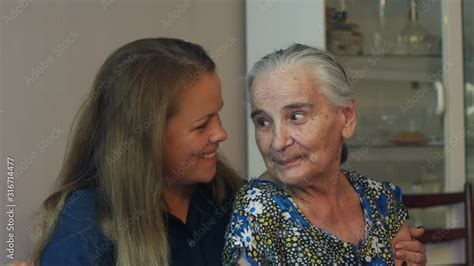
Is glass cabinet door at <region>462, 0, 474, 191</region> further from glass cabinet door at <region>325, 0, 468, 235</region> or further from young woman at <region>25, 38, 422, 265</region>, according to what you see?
young woman at <region>25, 38, 422, 265</region>

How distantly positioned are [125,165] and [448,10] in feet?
5.97

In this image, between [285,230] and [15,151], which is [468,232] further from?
[15,151]

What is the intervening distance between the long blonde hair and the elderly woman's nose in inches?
8.6

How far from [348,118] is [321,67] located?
13 centimetres

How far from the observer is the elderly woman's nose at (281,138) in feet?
3.75

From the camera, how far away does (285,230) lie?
44.8 inches

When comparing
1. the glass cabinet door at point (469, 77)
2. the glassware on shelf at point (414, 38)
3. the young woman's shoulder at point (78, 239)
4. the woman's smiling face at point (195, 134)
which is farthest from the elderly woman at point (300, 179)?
the glassware on shelf at point (414, 38)

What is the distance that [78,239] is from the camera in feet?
3.66

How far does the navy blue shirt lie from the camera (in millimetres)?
1112

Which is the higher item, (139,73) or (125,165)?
(139,73)

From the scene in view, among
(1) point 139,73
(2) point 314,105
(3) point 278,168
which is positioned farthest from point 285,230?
(1) point 139,73

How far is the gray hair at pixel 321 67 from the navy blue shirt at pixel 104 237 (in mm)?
358

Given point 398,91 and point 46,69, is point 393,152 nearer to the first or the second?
point 398,91

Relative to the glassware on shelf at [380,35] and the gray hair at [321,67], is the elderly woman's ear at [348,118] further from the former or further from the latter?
the glassware on shelf at [380,35]
